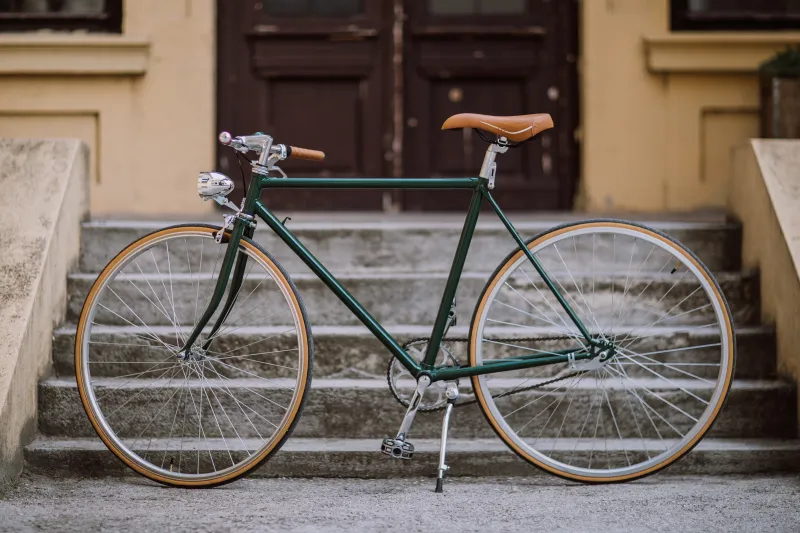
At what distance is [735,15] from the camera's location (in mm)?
5730

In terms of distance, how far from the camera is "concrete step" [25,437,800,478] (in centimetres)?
355

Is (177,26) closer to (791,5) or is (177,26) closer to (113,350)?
(113,350)

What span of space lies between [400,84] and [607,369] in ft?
9.78

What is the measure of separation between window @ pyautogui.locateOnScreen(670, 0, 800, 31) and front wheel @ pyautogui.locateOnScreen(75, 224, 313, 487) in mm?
3136

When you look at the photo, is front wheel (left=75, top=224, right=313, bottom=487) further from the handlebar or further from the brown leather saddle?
the brown leather saddle

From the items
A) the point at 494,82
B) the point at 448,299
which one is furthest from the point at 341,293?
the point at 494,82

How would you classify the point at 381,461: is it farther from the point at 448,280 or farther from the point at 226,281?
the point at 226,281

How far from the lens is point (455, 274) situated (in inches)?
133

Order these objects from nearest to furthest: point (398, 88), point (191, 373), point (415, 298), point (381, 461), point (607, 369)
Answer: point (607, 369) → point (381, 461) → point (191, 373) → point (415, 298) → point (398, 88)

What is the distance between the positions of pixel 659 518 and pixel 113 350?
7.27 ft

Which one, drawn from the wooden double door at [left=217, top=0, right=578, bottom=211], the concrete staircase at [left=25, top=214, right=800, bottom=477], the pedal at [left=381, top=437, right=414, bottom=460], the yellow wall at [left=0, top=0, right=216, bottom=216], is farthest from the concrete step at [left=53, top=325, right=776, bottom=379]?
the wooden double door at [left=217, top=0, right=578, bottom=211]

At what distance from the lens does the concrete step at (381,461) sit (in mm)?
3553

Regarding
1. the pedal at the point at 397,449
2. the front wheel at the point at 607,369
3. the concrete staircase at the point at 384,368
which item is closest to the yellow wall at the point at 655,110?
the concrete staircase at the point at 384,368

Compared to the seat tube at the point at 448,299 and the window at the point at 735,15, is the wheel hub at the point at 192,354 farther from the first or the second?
the window at the point at 735,15
